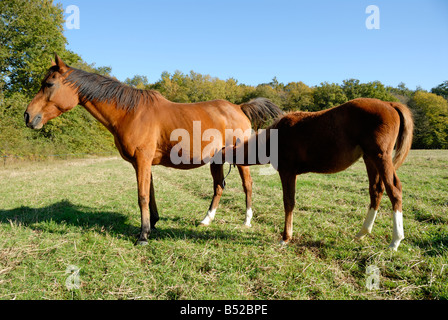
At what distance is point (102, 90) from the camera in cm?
414

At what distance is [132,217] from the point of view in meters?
5.20

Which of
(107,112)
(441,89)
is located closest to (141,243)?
(107,112)

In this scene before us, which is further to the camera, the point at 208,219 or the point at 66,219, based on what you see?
the point at 66,219

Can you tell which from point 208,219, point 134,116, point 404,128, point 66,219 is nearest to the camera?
point 404,128

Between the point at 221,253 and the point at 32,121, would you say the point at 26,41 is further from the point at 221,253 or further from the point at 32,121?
the point at 221,253

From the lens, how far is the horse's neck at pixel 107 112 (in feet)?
13.5

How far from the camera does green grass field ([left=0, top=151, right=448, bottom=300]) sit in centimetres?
256

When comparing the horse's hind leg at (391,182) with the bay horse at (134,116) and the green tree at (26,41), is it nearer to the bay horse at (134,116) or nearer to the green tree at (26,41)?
the bay horse at (134,116)

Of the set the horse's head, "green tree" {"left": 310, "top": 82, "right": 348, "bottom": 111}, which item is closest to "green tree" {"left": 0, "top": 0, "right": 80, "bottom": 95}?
the horse's head

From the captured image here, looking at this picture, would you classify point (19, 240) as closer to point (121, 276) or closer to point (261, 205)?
point (121, 276)

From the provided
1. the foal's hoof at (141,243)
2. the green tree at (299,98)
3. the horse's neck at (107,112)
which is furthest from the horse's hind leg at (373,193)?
the green tree at (299,98)

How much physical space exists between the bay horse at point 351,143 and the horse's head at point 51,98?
3549 millimetres

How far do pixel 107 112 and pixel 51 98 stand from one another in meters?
0.90
